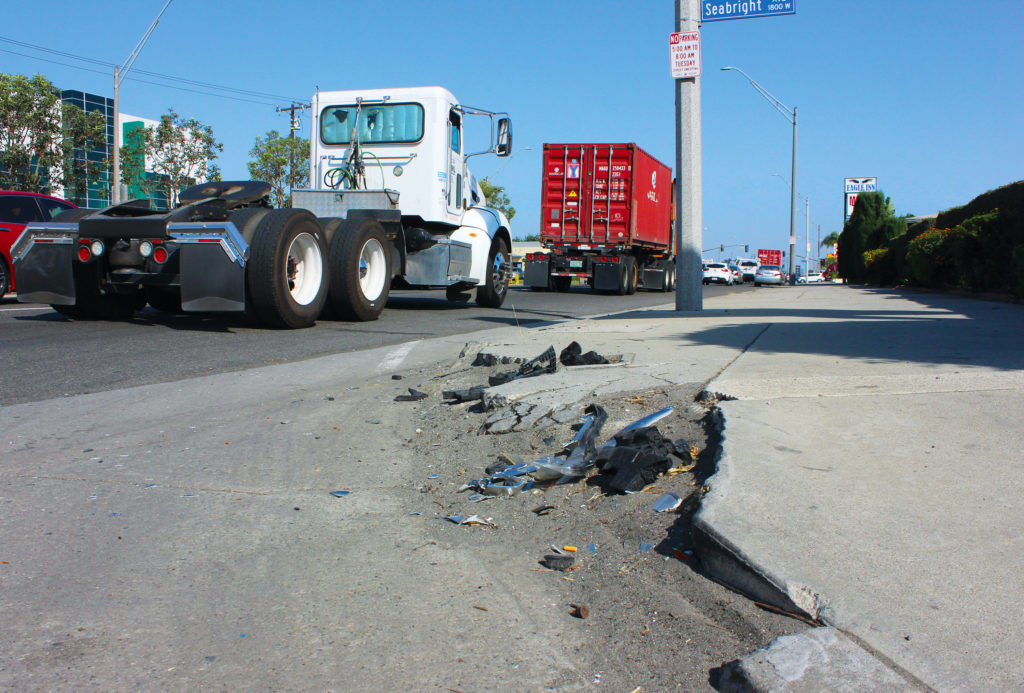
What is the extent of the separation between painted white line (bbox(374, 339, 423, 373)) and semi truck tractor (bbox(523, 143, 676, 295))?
15.4 metres

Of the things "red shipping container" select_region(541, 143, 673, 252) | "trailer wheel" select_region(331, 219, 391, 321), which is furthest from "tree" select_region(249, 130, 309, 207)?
"trailer wheel" select_region(331, 219, 391, 321)

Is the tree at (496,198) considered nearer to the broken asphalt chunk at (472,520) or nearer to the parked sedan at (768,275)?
the parked sedan at (768,275)

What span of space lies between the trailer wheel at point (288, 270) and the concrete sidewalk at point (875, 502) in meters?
4.19

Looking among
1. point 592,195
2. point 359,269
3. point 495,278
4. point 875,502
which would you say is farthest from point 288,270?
point 592,195

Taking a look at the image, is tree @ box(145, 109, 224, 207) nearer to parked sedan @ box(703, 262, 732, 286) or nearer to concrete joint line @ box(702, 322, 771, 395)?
parked sedan @ box(703, 262, 732, 286)

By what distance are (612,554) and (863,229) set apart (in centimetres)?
3824

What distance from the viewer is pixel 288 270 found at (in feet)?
29.1

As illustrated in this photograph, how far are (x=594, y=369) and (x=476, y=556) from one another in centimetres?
273

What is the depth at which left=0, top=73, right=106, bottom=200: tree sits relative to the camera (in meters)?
26.3

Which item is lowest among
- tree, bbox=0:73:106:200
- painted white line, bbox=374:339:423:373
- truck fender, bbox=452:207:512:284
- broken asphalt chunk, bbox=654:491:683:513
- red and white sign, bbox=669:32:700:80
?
broken asphalt chunk, bbox=654:491:683:513

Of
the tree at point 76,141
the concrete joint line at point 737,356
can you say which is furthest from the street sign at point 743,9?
the tree at point 76,141

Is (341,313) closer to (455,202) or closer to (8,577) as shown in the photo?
(455,202)

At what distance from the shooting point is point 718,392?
4.14 meters

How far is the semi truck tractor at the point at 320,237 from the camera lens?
8.09 metres
